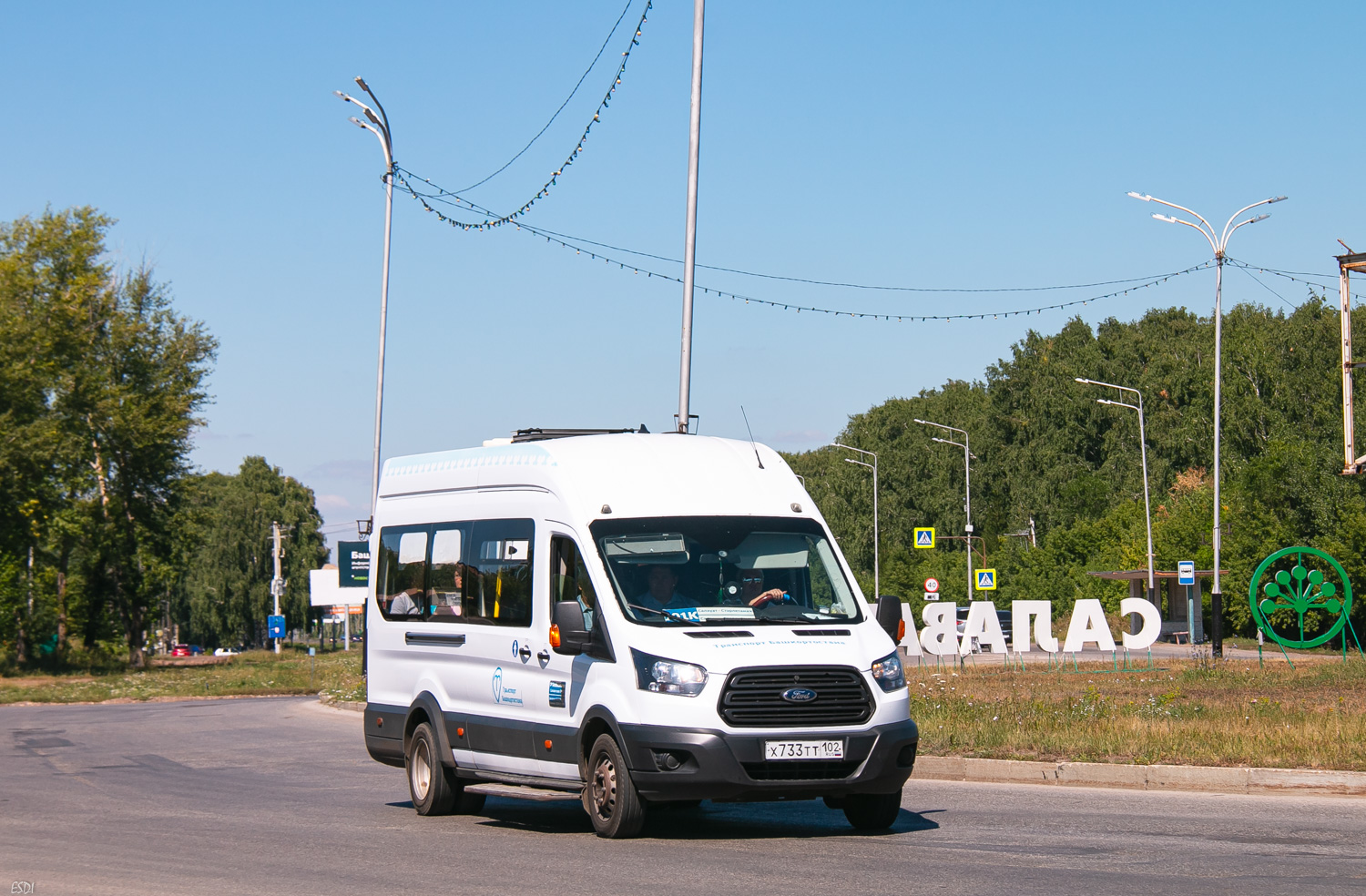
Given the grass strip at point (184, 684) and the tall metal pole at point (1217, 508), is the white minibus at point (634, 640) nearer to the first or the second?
the grass strip at point (184, 684)

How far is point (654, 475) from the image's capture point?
1141cm

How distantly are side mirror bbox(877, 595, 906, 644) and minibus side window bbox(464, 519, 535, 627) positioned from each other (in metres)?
2.58

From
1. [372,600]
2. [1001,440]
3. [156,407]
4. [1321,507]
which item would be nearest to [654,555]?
[372,600]

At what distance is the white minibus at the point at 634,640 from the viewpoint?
32.4 ft

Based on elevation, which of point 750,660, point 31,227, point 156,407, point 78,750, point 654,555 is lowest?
point 78,750

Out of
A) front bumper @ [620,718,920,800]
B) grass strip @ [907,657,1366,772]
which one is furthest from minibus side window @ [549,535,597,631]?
grass strip @ [907,657,1366,772]

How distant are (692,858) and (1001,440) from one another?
91.3 meters


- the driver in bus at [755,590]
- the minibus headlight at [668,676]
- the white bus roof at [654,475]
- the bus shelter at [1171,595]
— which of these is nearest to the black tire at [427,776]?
the white bus roof at [654,475]

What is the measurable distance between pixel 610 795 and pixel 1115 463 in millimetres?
82382

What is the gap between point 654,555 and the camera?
10.8m

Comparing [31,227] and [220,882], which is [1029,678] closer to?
[220,882]

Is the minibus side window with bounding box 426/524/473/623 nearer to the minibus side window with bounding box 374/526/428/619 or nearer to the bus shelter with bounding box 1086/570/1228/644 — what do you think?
the minibus side window with bounding box 374/526/428/619

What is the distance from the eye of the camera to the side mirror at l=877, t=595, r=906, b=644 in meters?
10.8

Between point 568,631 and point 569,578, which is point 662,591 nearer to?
point 568,631
